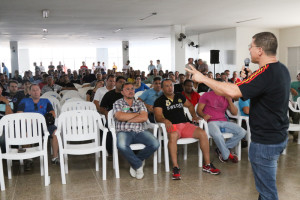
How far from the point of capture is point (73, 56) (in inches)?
1130

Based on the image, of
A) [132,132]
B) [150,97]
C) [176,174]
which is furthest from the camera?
[150,97]

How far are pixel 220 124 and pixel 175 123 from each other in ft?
2.02

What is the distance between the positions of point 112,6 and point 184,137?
201 inches

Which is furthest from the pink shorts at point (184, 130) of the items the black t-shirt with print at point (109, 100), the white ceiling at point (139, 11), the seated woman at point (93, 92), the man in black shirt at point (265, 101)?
the white ceiling at point (139, 11)

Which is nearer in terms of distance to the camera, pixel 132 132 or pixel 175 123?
pixel 132 132

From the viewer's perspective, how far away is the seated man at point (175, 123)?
3.71m

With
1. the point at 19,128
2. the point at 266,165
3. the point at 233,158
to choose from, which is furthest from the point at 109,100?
the point at 266,165

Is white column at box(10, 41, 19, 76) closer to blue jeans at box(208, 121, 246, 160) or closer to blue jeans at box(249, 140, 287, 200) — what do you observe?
blue jeans at box(208, 121, 246, 160)

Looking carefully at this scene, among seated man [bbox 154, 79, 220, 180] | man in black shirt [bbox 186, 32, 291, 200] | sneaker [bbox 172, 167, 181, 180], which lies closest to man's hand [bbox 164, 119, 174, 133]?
seated man [bbox 154, 79, 220, 180]

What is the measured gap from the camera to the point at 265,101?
1.76m

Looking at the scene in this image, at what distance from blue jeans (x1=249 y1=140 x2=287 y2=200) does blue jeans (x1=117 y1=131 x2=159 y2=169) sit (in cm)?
185

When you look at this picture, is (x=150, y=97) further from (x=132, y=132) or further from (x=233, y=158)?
(x=233, y=158)

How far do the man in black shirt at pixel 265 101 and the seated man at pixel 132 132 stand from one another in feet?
6.05

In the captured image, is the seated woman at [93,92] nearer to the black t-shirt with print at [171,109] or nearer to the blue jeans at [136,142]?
the black t-shirt with print at [171,109]
